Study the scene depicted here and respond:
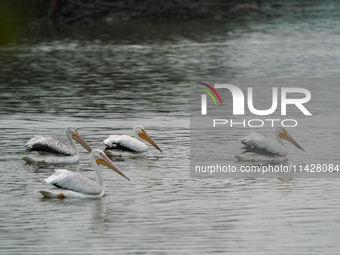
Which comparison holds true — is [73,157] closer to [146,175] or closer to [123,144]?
[123,144]

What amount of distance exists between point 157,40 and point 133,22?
10.2m

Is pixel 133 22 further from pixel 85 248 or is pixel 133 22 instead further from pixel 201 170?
pixel 85 248

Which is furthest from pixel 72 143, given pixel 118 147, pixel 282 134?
pixel 282 134

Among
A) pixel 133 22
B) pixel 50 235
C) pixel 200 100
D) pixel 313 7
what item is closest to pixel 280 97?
pixel 200 100

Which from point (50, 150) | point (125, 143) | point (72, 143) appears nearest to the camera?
point (50, 150)

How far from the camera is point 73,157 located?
11.4m

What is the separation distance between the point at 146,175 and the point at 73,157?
4.36 ft

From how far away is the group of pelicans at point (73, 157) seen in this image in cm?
925

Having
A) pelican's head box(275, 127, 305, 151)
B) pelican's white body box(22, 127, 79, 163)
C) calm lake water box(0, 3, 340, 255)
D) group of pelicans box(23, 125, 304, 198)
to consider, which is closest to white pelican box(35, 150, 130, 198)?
calm lake water box(0, 3, 340, 255)

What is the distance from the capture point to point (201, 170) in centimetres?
1108

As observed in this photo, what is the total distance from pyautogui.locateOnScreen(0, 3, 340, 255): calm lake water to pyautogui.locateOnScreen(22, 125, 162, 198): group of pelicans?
137 mm

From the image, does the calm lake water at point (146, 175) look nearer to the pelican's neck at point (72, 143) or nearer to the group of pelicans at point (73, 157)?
the group of pelicans at point (73, 157)

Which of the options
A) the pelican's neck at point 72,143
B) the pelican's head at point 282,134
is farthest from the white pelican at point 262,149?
the pelican's neck at point 72,143

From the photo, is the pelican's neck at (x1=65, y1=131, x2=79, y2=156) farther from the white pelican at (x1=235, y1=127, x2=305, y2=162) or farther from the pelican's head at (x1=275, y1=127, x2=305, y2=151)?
the pelican's head at (x1=275, y1=127, x2=305, y2=151)
